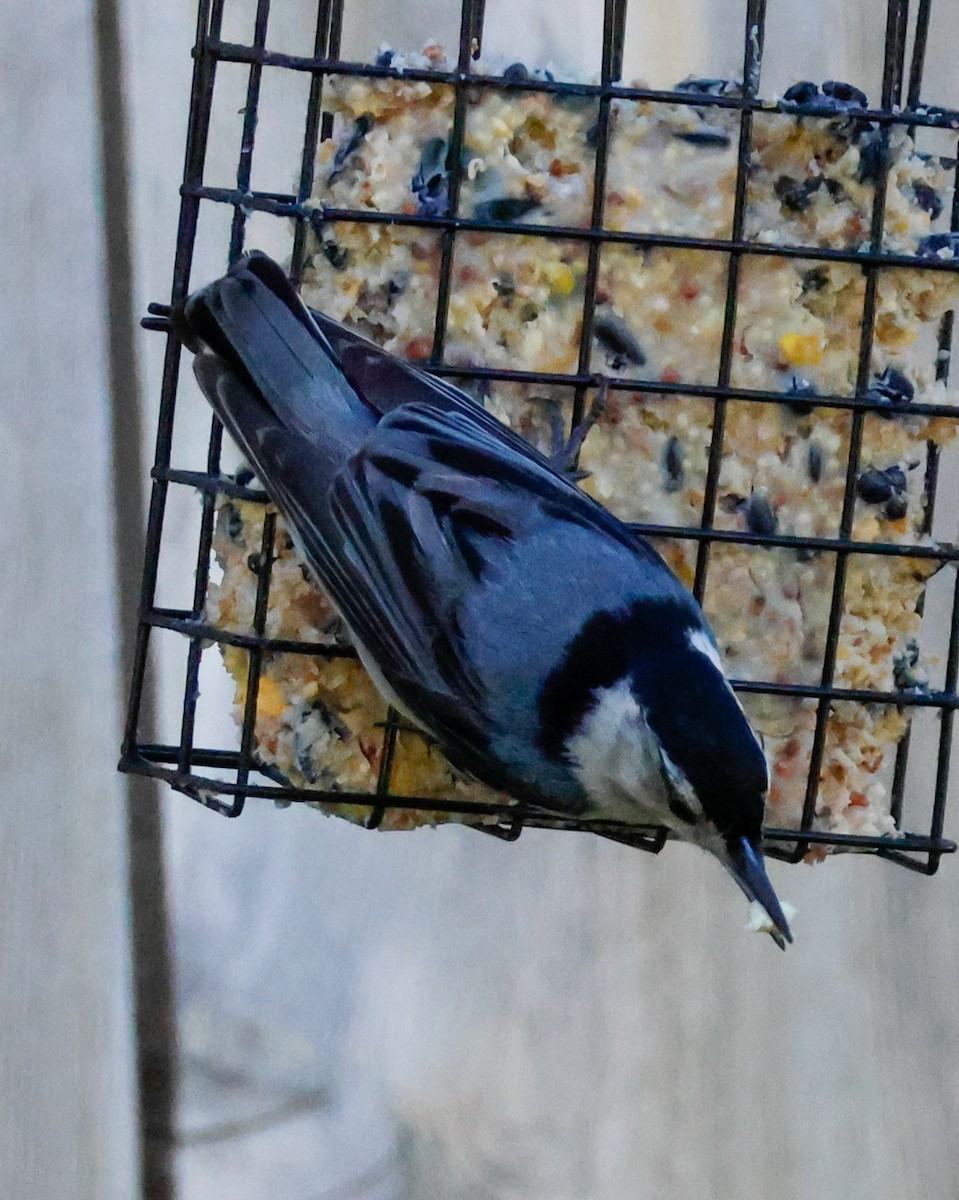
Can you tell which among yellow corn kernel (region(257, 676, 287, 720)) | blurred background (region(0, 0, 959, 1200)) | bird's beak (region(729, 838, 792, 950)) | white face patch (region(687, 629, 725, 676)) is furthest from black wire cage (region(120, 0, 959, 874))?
blurred background (region(0, 0, 959, 1200))

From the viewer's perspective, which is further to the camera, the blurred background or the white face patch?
the blurred background

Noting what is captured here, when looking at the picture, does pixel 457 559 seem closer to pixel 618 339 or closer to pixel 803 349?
pixel 618 339

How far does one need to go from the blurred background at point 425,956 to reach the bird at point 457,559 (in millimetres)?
562

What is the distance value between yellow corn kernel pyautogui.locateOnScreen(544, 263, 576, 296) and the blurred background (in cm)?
57

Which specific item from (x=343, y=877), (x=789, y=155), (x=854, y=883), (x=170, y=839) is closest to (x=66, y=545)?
(x=170, y=839)

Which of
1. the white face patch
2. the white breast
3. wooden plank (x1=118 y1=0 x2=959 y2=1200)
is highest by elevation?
the white face patch

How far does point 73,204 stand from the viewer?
6.06ft

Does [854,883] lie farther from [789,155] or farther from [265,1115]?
[789,155]

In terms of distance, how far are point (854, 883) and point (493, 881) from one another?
461 millimetres

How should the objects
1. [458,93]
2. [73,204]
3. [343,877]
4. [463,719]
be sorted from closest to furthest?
[463,719] < [458,93] < [73,204] < [343,877]

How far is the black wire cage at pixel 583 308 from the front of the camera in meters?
1.46

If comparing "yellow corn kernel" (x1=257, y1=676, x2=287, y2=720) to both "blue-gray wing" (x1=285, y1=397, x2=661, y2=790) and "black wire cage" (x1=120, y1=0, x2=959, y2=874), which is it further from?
"blue-gray wing" (x1=285, y1=397, x2=661, y2=790)

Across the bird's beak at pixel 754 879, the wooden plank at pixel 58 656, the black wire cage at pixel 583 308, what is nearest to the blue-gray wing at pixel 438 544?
the black wire cage at pixel 583 308

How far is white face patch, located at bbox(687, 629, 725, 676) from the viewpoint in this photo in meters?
1.32
